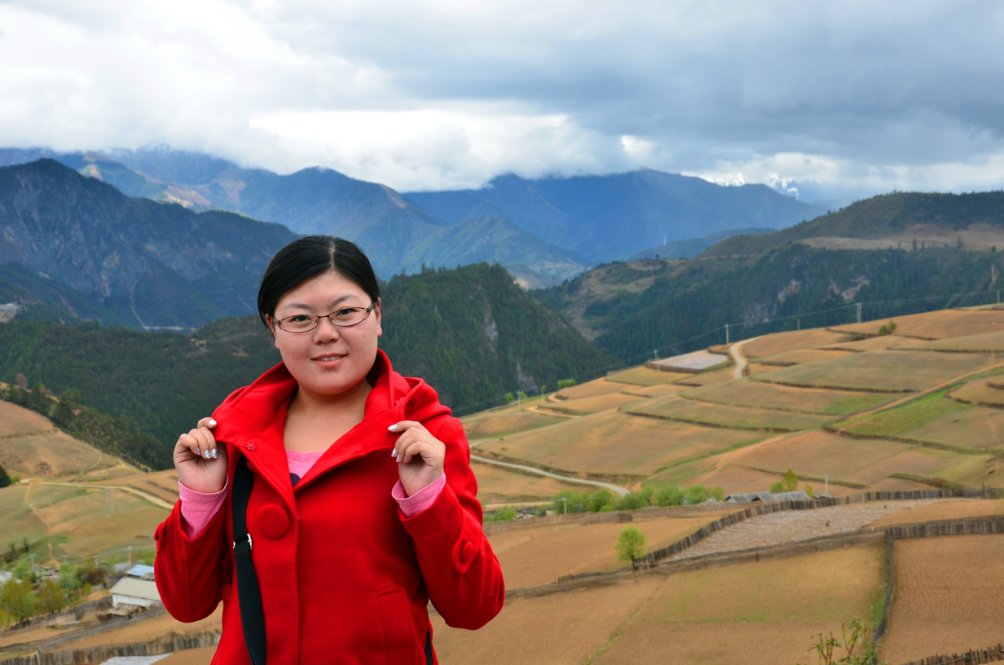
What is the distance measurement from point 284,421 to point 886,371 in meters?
87.0

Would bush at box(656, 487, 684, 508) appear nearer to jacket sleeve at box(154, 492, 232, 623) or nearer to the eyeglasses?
jacket sleeve at box(154, 492, 232, 623)

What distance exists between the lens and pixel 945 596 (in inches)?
831

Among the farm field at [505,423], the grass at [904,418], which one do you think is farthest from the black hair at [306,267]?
the farm field at [505,423]

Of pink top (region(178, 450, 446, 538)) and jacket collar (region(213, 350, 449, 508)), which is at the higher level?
jacket collar (region(213, 350, 449, 508))

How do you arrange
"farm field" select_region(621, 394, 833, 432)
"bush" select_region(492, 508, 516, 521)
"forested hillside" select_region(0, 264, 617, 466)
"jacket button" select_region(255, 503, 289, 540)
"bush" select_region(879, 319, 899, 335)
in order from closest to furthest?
"jacket button" select_region(255, 503, 289, 540)
"bush" select_region(492, 508, 516, 521)
"farm field" select_region(621, 394, 833, 432)
"bush" select_region(879, 319, 899, 335)
"forested hillside" select_region(0, 264, 617, 466)

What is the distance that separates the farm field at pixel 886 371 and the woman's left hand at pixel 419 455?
262 feet

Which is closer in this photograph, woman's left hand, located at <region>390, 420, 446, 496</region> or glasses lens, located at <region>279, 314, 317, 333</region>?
woman's left hand, located at <region>390, 420, 446, 496</region>

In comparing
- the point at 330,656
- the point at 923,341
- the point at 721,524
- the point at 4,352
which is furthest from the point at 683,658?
the point at 4,352

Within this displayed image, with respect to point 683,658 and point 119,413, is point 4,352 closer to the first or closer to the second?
→ point 119,413

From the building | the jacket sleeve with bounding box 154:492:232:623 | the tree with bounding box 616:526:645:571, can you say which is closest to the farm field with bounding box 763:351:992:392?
the tree with bounding box 616:526:645:571

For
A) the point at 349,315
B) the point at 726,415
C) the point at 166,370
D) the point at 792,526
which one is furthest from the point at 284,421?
the point at 166,370

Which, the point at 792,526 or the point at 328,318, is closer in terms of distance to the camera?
the point at 328,318

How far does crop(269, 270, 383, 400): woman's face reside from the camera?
387 centimetres

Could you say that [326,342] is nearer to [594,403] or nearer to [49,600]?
[49,600]
